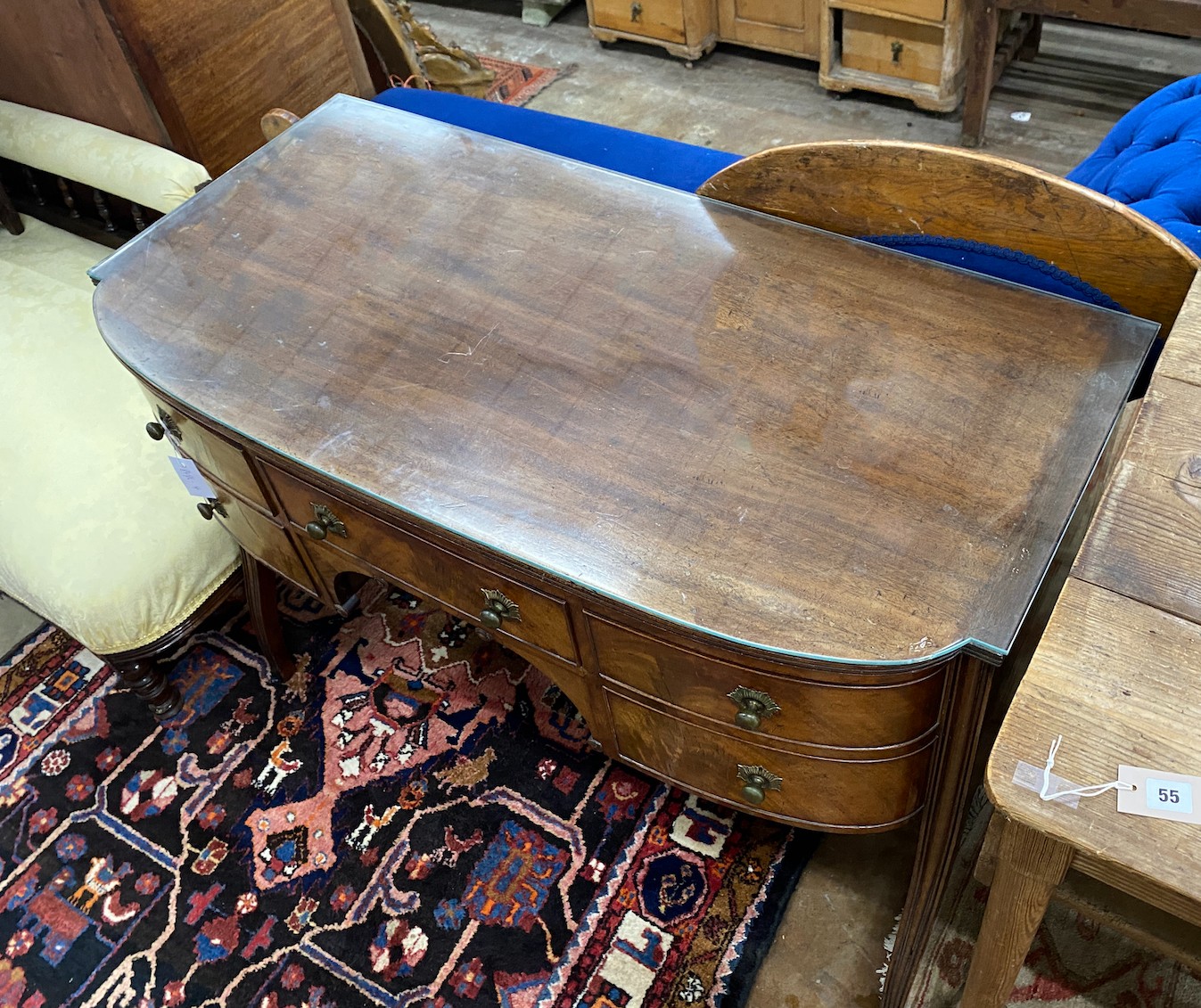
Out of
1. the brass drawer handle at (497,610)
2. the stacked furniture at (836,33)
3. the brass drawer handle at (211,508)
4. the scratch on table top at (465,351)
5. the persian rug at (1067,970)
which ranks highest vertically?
the scratch on table top at (465,351)

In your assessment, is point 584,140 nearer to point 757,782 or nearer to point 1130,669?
point 757,782

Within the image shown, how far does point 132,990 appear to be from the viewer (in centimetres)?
145

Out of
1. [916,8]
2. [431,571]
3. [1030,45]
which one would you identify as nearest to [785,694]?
[431,571]

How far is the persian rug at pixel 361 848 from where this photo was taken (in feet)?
4.65

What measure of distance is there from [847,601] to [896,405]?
251mm

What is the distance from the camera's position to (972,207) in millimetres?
1069

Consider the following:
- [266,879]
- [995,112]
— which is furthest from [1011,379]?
[995,112]

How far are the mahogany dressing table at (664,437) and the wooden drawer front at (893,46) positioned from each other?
1.81 meters

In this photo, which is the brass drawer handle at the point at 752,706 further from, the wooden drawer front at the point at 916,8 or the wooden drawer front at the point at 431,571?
the wooden drawer front at the point at 916,8

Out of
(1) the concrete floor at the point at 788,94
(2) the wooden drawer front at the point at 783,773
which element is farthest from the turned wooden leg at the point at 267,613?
(2) the wooden drawer front at the point at 783,773

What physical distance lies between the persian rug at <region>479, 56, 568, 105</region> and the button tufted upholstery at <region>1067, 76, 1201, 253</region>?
7.07ft

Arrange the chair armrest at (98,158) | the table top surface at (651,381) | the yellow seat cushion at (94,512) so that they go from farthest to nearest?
the chair armrest at (98,158), the yellow seat cushion at (94,512), the table top surface at (651,381)

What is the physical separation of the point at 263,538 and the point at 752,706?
795 millimetres

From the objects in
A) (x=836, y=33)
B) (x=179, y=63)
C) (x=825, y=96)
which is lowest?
(x=825, y=96)
